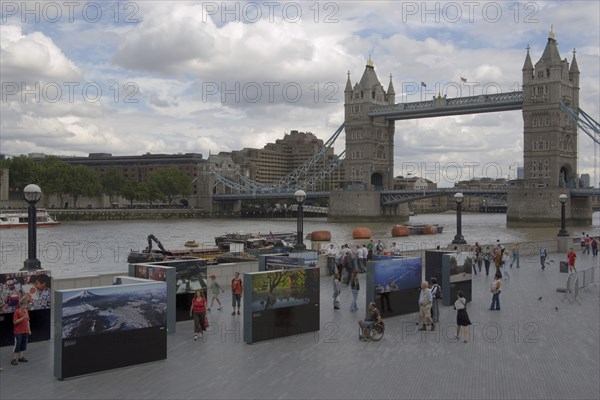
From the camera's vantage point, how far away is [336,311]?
1736cm

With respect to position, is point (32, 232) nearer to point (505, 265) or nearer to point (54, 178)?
point (505, 265)

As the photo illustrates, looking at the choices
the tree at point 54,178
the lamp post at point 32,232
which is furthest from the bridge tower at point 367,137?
the lamp post at point 32,232

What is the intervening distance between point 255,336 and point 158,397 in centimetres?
357

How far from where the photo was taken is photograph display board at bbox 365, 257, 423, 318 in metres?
16.1

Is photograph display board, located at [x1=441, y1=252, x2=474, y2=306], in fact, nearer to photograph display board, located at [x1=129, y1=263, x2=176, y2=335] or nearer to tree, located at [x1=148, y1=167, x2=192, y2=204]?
photograph display board, located at [x1=129, y1=263, x2=176, y2=335]

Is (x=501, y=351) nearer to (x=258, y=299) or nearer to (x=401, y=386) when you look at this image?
(x=401, y=386)

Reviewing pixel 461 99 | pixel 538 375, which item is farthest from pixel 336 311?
pixel 461 99

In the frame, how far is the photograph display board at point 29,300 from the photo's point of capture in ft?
42.8

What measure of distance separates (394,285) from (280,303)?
359 cm

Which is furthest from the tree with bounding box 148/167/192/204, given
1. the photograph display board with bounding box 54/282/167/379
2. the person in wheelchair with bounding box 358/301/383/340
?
the photograph display board with bounding box 54/282/167/379

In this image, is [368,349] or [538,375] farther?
[368,349]

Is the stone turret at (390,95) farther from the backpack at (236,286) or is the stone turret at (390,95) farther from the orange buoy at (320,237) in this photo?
the backpack at (236,286)

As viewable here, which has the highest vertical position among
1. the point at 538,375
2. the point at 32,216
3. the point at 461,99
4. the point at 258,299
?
the point at 461,99

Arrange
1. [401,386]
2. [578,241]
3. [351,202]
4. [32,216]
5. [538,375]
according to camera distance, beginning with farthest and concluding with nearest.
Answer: [351,202]
[578,241]
[32,216]
[538,375]
[401,386]
